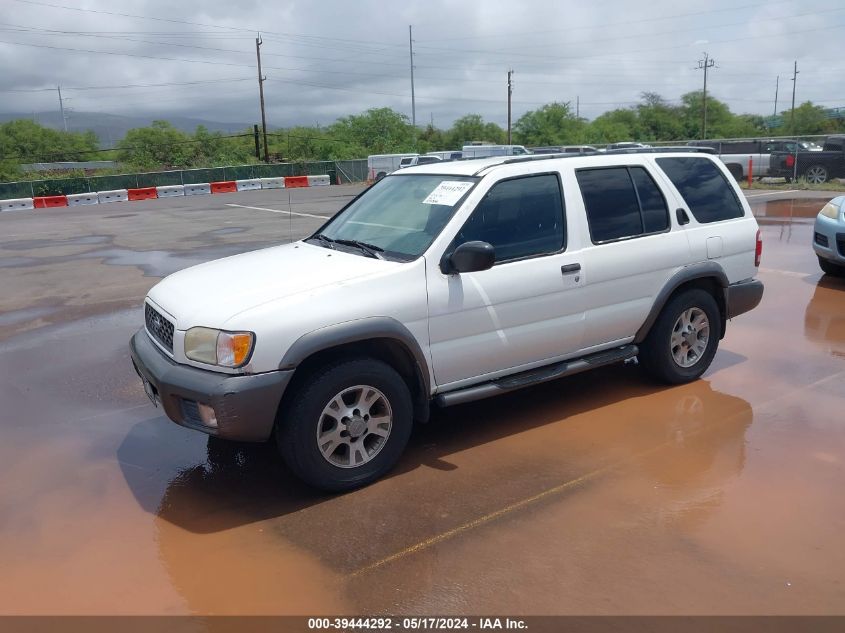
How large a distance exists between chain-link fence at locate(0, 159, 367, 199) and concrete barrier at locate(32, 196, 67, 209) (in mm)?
4127

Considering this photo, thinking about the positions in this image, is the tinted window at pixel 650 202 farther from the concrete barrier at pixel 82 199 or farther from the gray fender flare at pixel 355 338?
the concrete barrier at pixel 82 199

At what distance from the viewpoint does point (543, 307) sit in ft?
15.5

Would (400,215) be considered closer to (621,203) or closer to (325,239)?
(325,239)

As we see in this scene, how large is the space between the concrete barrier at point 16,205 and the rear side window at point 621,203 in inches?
1150

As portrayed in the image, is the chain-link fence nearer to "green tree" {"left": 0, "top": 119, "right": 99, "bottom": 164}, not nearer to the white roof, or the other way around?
the white roof

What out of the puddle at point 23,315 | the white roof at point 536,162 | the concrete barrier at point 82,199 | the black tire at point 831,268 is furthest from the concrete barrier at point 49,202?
the black tire at point 831,268

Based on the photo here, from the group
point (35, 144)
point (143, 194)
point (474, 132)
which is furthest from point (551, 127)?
point (35, 144)

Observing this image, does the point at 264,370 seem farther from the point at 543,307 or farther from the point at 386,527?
the point at 543,307

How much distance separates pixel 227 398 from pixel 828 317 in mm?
6668

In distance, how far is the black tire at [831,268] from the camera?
9328 millimetres

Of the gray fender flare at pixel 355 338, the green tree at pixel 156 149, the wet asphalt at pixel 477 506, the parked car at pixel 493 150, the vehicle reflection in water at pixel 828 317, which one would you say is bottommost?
the wet asphalt at pixel 477 506

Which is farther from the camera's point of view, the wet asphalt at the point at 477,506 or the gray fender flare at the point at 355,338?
the gray fender flare at the point at 355,338

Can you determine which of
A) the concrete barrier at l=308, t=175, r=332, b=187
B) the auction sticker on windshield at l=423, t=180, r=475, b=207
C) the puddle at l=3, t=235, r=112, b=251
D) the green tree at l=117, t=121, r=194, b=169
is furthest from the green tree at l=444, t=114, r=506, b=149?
the auction sticker on windshield at l=423, t=180, r=475, b=207

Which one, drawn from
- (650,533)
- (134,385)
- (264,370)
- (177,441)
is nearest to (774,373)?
(650,533)
